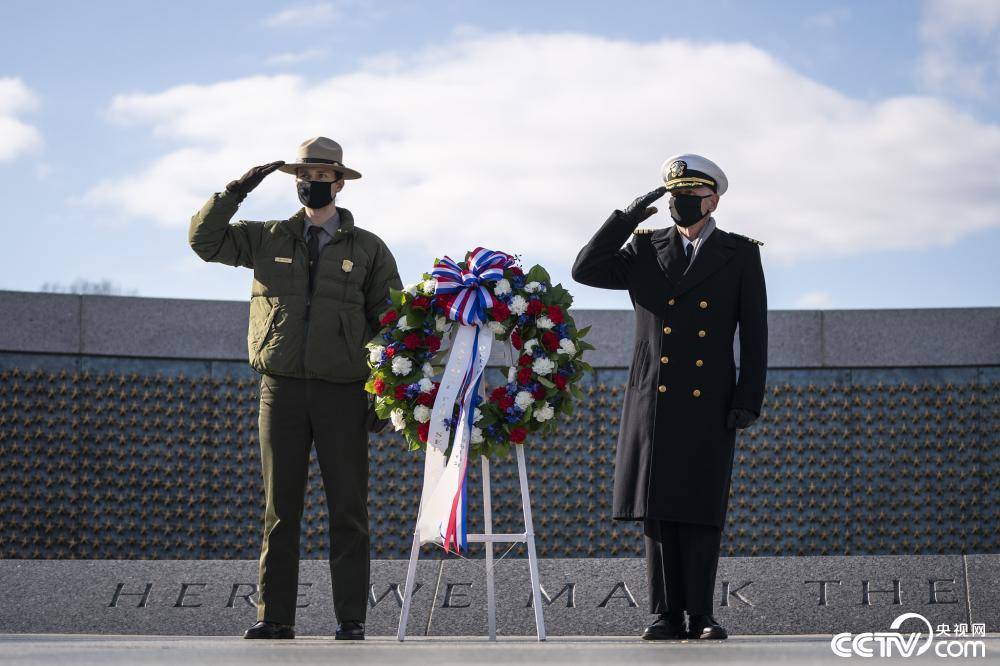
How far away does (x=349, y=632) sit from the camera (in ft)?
18.0

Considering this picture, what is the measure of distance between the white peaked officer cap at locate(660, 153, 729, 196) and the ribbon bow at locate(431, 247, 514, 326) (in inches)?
31.9

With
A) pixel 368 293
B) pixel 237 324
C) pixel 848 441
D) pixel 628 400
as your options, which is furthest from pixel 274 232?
pixel 848 441

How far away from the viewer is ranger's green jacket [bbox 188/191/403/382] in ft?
18.5

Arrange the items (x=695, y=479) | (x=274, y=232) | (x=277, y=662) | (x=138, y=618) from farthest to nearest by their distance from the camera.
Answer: (x=138, y=618) < (x=274, y=232) < (x=695, y=479) < (x=277, y=662)

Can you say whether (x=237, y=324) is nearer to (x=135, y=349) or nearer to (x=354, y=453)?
(x=135, y=349)

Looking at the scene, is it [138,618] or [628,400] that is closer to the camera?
[628,400]

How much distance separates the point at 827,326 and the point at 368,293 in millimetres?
6594

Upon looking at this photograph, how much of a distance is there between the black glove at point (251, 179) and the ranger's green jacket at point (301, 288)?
0.03 m

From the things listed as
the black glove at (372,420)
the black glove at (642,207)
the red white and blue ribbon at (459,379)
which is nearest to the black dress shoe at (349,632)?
the red white and blue ribbon at (459,379)

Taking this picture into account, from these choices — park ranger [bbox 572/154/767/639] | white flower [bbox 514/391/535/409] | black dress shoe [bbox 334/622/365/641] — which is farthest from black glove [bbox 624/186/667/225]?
black dress shoe [bbox 334/622/365/641]

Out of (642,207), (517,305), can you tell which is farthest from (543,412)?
(642,207)

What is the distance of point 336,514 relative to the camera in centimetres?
567

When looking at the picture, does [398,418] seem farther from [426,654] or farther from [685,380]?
[426,654]

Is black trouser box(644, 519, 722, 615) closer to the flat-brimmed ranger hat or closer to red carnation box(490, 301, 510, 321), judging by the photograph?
red carnation box(490, 301, 510, 321)
